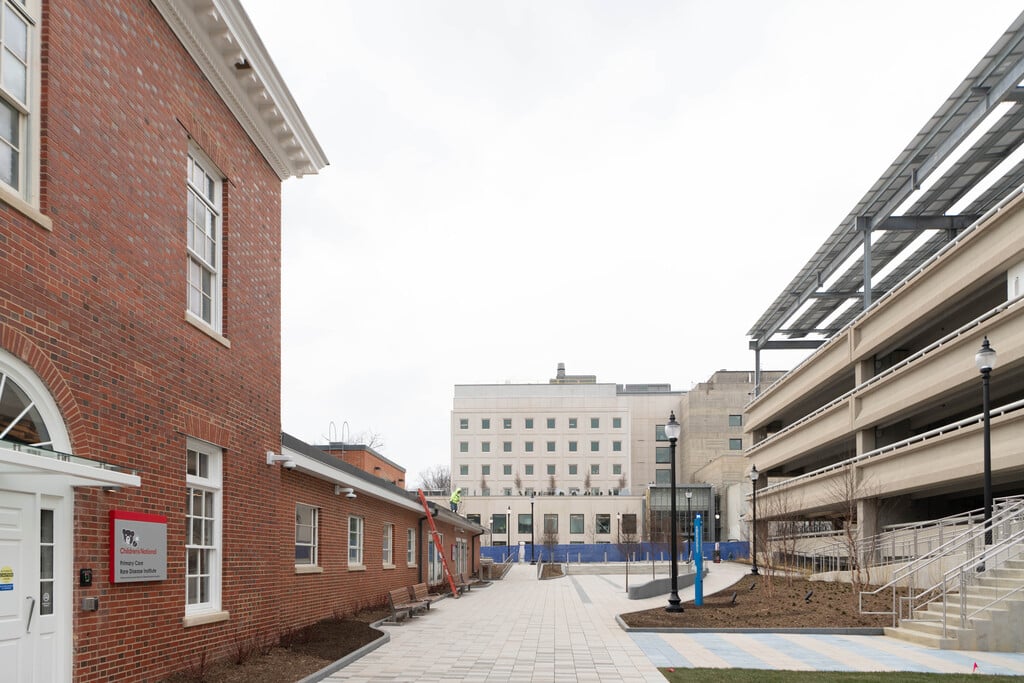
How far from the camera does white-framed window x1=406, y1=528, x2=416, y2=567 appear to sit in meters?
31.2

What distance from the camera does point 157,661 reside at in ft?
37.7

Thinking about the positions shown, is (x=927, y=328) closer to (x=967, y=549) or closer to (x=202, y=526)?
(x=967, y=549)

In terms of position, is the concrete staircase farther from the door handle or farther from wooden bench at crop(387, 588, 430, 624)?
the door handle

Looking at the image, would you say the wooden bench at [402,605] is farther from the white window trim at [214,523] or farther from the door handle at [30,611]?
the door handle at [30,611]

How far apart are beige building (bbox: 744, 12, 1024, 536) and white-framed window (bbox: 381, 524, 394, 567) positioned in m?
17.1

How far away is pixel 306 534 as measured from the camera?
19.7 meters

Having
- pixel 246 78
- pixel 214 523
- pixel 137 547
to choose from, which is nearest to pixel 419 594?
pixel 214 523

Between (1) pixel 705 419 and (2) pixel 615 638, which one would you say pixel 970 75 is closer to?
(2) pixel 615 638

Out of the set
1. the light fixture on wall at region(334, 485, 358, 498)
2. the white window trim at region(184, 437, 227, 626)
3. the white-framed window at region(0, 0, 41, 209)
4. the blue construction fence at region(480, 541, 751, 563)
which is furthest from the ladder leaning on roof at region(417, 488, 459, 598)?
the blue construction fence at region(480, 541, 751, 563)

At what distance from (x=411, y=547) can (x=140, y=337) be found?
21875 mm

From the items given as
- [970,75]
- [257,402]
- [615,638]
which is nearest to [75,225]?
[257,402]

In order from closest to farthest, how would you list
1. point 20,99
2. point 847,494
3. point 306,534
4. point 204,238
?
1. point 20,99
2. point 204,238
3. point 306,534
4. point 847,494

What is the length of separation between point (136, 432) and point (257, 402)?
459cm

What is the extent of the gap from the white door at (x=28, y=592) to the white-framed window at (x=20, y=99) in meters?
2.87
